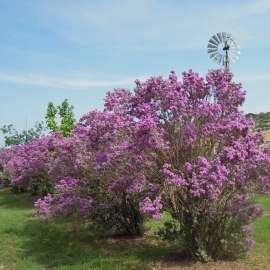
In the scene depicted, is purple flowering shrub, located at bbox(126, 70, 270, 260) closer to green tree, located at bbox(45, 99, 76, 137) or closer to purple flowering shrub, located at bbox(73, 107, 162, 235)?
purple flowering shrub, located at bbox(73, 107, 162, 235)

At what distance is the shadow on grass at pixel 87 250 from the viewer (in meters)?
7.28

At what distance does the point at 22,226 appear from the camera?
461 inches

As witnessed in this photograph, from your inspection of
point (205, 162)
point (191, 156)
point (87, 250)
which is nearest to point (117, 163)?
point (191, 156)

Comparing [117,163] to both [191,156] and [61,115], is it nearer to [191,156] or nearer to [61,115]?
[191,156]

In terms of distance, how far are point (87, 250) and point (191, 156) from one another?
13.1 feet

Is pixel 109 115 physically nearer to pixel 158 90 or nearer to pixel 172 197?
pixel 158 90

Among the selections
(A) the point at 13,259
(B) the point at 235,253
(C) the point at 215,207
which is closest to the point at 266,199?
(B) the point at 235,253

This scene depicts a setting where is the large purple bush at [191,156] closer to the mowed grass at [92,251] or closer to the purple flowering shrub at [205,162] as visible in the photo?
the purple flowering shrub at [205,162]

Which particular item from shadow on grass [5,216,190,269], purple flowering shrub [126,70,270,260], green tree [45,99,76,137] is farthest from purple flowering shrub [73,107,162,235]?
green tree [45,99,76,137]

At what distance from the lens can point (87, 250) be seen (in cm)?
852

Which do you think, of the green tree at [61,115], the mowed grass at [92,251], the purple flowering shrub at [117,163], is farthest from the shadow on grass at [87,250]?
the green tree at [61,115]

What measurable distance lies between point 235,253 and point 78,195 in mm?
3791

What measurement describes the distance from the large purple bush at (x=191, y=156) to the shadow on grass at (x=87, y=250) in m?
1.19

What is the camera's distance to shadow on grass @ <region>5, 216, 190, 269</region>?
728 cm
